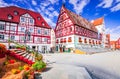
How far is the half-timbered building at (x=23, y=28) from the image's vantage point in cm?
2306

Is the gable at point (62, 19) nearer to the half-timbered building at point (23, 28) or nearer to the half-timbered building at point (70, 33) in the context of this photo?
the half-timbered building at point (70, 33)

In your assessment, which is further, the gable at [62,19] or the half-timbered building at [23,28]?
the gable at [62,19]

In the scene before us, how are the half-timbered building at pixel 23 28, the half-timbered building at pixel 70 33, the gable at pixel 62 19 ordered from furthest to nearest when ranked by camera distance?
the gable at pixel 62 19 → the half-timbered building at pixel 70 33 → the half-timbered building at pixel 23 28

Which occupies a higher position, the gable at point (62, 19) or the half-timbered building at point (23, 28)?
the gable at point (62, 19)

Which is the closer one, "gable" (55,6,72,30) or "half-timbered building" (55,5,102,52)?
"half-timbered building" (55,5,102,52)

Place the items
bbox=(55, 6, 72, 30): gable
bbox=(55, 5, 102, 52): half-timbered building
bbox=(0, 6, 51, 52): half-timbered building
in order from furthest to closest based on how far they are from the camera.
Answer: bbox=(55, 6, 72, 30): gable < bbox=(55, 5, 102, 52): half-timbered building < bbox=(0, 6, 51, 52): half-timbered building

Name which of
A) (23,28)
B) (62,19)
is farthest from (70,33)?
(23,28)

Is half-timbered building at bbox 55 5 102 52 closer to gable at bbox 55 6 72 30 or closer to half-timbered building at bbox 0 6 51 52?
gable at bbox 55 6 72 30

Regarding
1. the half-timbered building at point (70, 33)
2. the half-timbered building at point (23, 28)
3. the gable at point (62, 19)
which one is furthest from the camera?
the gable at point (62, 19)

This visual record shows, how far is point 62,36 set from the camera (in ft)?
108

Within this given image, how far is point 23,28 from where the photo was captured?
2553cm

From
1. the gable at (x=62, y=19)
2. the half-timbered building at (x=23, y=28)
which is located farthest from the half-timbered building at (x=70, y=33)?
the half-timbered building at (x=23, y=28)

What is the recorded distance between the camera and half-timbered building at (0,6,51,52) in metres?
23.1

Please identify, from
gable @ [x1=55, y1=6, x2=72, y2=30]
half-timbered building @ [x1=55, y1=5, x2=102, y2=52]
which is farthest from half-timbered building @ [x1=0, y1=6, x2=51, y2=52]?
gable @ [x1=55, y1=6, x2=72, y2=30]
